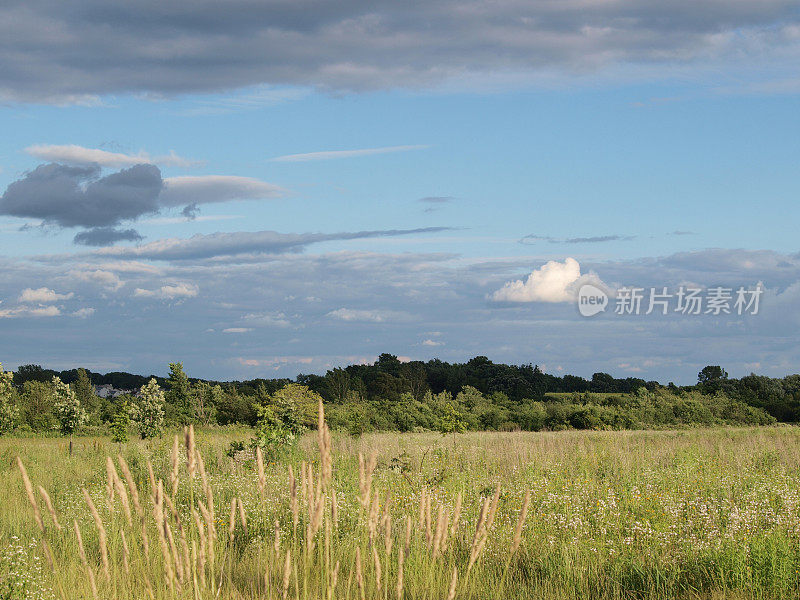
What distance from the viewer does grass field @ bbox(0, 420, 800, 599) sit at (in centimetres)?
366

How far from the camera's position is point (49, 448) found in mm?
19188

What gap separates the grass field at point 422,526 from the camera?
3.66 m

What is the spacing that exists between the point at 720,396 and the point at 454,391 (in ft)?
44.5

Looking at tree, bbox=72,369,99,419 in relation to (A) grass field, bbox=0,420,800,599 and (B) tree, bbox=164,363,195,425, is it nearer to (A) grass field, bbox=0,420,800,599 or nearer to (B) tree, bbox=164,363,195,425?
(B) tree, bbox=164,363,195,425

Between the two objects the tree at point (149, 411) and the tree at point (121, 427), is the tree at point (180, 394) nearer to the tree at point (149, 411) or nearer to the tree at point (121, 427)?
the tree at point (149, 411)

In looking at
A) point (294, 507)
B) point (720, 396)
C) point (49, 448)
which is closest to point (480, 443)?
point (49, 448)

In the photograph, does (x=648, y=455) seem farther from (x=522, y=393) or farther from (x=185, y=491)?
(x=522, y=393)

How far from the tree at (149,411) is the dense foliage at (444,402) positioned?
0.12ft

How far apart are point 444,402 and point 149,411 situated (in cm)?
1193

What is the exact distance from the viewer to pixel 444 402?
1073 inches

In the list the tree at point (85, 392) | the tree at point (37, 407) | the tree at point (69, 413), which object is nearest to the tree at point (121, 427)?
the tree at point (69, 413)

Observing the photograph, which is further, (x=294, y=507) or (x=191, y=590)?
(x=191, y=590)

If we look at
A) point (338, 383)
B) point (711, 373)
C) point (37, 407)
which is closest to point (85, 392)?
point (37, 407)

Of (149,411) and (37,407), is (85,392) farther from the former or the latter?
(149,411)
